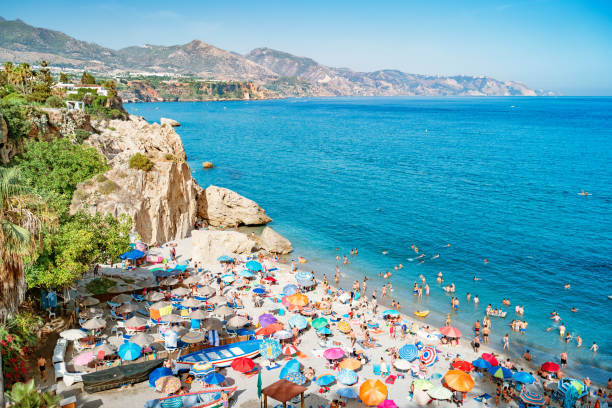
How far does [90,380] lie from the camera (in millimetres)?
16578

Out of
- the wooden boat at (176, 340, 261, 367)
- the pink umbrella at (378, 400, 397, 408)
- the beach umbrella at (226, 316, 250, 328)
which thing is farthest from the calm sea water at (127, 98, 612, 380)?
the wooden boat at (176, 340, 261, 367)

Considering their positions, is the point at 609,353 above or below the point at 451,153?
below

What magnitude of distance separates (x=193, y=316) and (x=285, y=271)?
1231 centimetres

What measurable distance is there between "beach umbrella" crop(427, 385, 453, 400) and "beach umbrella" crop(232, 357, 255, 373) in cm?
761

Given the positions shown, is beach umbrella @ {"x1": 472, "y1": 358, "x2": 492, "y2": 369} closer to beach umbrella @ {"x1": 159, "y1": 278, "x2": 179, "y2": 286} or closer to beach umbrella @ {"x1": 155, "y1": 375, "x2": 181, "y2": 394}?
beach umbrella @ {"x1": 155, "y1": 375, "x2": 181, "y2": 394}

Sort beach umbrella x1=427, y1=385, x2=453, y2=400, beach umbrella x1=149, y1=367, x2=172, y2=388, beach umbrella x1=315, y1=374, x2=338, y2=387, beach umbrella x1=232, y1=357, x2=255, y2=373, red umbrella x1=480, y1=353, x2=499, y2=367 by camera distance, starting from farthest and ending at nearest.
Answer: red umbrella x1=480, y1=353, x2=499, y2=367
beach umbrella x1=232, y1=357, x2=255, y2=373
beach umbrella x1=315, y1=374, x2=338, y2=387
beach umbrella x1=427, y1=385, x2=453, y2=400
beach umbrella x1=149, y1=367, x2=172, y2=388

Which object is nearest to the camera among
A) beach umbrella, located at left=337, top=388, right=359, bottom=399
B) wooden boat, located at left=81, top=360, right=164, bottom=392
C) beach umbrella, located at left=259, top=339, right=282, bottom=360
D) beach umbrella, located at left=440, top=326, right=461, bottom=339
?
wooden boat, located at left=81, top=360, right=164, bottom=392

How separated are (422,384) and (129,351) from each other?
12501mm

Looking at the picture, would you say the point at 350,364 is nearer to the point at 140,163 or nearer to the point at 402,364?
the point at 402,364

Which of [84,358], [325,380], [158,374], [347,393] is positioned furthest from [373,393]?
[84,358]

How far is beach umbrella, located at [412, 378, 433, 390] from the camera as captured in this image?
18.6 metres

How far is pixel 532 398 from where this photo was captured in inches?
739

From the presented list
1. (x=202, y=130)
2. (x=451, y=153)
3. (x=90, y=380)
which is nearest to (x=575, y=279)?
(x=90, y=380)

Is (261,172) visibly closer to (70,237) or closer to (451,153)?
(451,153)
